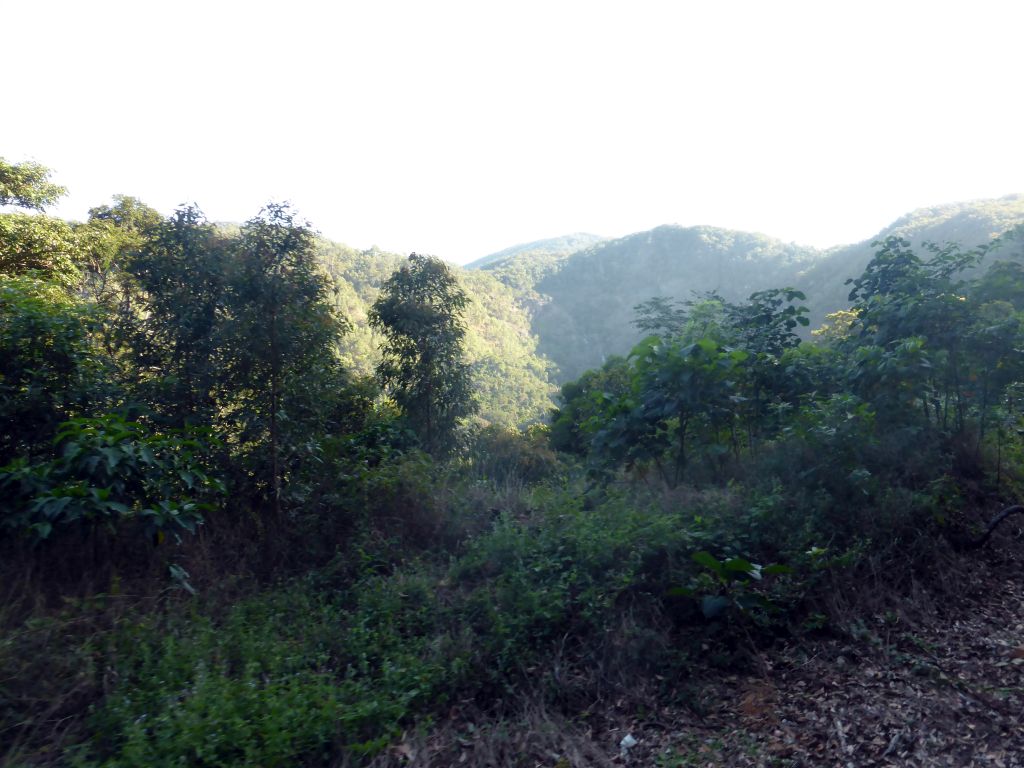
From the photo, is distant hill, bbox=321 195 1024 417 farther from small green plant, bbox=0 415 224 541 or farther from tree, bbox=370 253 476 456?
small green plant, bbox=0 415 224 541

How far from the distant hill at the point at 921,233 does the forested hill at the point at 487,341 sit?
44.7 ft

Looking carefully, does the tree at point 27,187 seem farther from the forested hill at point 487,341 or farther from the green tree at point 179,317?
the forested hill at point 487,341

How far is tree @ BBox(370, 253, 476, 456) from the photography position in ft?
38.5

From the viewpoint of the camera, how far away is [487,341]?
125 feet

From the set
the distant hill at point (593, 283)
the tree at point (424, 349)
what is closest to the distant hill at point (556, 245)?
the distant hill at point (593, 283)

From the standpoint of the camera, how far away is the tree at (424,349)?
11727 mm

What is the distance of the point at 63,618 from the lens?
151 inches

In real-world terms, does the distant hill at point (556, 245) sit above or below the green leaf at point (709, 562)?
above

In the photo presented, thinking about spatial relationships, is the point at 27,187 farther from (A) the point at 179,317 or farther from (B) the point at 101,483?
(B) the point at 101,483

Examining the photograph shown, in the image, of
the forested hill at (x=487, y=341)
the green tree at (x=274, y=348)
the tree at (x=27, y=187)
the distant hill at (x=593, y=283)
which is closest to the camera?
the green tree at (x=274, y=348)

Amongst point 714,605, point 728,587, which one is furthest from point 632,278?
point 714,605

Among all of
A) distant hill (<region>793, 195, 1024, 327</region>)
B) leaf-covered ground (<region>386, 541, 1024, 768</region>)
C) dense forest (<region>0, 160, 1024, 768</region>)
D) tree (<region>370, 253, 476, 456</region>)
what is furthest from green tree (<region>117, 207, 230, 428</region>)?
distant hill (<region>793, 195, 1024, 327</region>)

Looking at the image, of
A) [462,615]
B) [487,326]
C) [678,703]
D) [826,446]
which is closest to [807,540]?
[826,446]

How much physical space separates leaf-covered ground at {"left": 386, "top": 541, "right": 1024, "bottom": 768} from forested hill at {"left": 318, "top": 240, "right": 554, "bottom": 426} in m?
16.4
